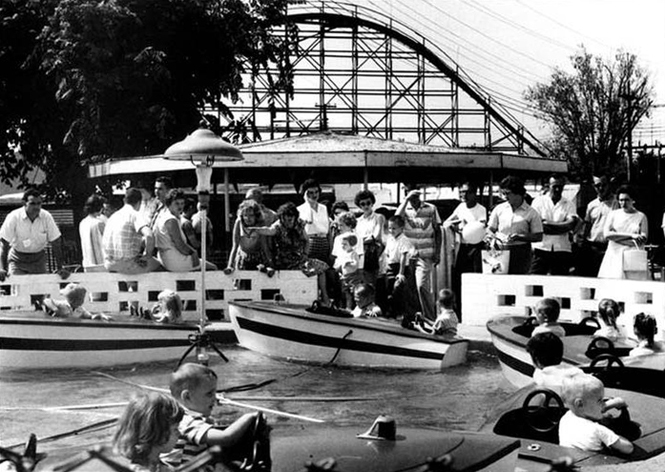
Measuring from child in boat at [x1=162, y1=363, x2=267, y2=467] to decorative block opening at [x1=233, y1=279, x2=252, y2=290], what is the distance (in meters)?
9.15

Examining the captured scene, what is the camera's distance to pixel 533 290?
44.8 feet

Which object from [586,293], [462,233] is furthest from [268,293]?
[586,293]

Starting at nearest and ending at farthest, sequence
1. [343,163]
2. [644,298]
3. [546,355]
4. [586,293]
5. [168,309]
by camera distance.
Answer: [546,355] → [168,309] → [644,298] → [586,293] → [343,163]

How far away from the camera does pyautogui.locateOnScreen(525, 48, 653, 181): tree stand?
6106cm

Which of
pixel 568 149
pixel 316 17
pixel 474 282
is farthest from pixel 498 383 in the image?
pixel 568 149

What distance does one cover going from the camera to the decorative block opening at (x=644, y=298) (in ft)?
40.1

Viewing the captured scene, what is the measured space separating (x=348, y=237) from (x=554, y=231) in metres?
2.90

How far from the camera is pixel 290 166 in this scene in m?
21.8

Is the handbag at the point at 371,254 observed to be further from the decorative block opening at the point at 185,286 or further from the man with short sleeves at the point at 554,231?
the decorative block opening at the point at 185,286

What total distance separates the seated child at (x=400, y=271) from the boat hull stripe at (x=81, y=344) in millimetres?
3249

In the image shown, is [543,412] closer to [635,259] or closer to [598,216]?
[635,259]

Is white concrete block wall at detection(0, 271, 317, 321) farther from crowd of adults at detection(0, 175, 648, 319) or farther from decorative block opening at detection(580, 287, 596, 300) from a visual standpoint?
decorative block opening at detection(580, 287, 596, 300)

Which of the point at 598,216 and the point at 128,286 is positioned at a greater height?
the point at 598,216

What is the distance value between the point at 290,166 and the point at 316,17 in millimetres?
21049
